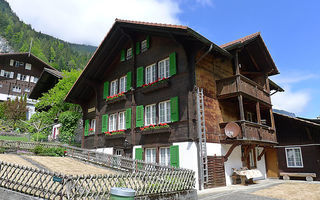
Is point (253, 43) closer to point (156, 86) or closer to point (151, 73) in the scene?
point (151, 73)

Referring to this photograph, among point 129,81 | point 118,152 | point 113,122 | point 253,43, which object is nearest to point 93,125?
point 113,122

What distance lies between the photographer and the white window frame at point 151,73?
16003 millimetres

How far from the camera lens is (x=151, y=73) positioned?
Answer: 53.6ft

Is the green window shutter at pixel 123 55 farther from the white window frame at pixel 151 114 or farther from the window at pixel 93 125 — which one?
the window at pixel 93 125

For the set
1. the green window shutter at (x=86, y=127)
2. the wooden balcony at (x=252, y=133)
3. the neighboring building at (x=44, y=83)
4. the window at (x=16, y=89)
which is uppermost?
the window at (x=16, y=89)

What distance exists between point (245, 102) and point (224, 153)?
4.33 m

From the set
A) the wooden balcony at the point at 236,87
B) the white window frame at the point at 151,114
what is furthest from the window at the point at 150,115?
the wooden balcony at the point at 236,87

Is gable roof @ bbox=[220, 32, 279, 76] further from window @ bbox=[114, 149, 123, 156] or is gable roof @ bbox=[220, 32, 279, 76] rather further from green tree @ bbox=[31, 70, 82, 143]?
green tree @ bbox=[31, 70, 82, 143]

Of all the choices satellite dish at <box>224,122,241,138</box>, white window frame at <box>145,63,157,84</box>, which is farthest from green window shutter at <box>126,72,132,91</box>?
satellite dish at <box>224,122,241,138</box>

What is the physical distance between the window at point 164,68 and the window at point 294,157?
36.8 ft

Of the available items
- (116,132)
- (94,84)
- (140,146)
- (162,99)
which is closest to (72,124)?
(94,84)

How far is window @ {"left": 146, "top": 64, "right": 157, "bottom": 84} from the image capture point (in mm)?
16105

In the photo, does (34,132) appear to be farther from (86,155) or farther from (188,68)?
(188,68)

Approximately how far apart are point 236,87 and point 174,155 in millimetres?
5291
